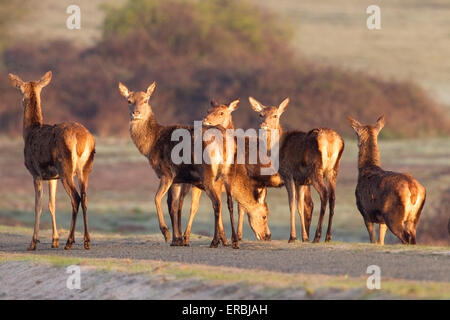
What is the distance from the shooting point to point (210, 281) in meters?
12.4

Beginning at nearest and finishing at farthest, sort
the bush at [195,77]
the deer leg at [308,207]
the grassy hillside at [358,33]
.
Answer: the deer leg at [308,207] < the bush at [195,77] < the grassy hillside at [358,33]

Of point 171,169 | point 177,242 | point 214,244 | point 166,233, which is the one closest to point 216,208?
point 214,244

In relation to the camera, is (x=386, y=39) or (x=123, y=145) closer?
(x=123, y=145)

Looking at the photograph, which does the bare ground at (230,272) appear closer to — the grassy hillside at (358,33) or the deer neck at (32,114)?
the deer neck at (32,114)

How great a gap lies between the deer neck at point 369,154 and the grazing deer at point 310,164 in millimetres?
719

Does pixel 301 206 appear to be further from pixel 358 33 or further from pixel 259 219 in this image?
pixel 358 33

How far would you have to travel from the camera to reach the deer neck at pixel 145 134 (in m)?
17.2

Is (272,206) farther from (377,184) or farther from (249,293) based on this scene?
(249,293)

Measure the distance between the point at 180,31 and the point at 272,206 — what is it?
26.0m

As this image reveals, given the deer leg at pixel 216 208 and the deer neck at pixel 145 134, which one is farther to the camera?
the deer neck at pixel 145 134

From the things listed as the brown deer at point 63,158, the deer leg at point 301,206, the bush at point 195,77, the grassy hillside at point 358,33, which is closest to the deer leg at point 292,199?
the deer leg at point 301,206
